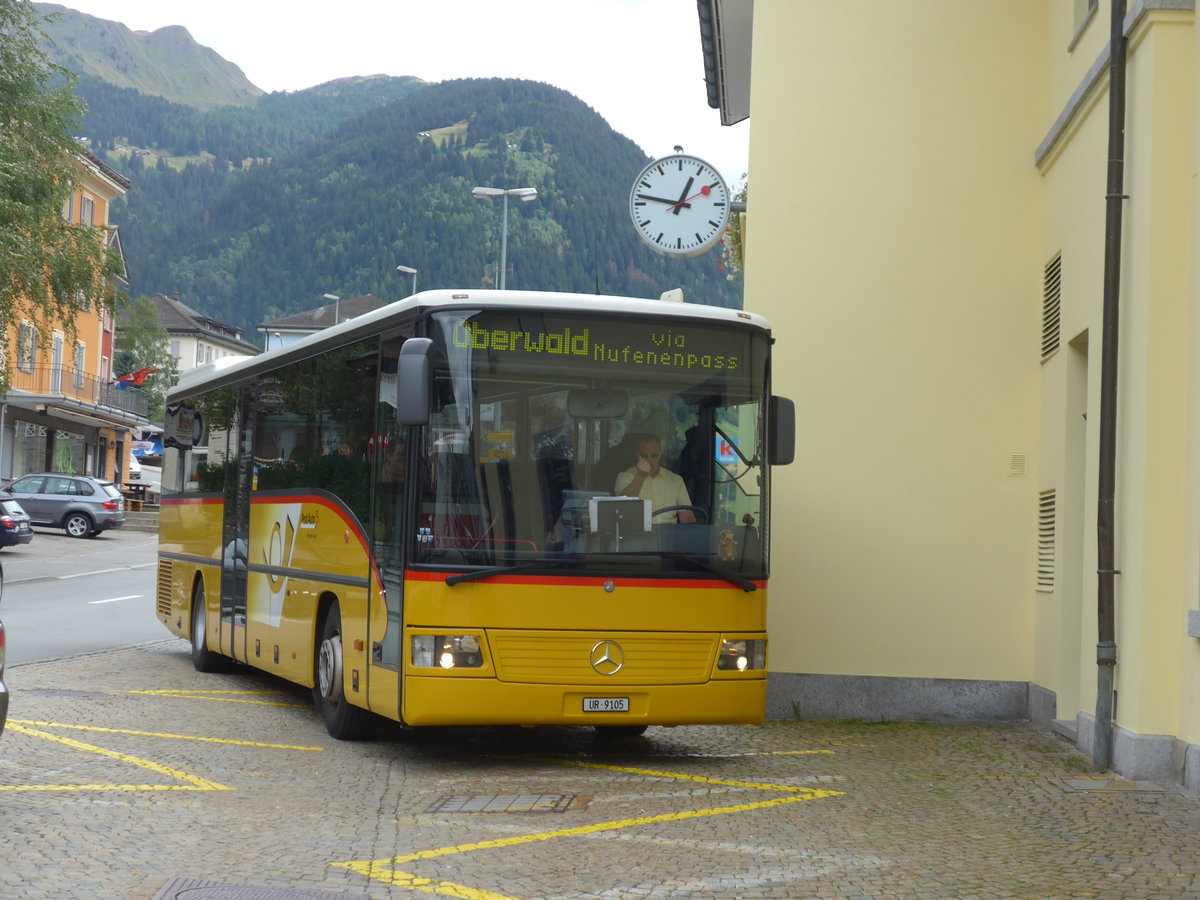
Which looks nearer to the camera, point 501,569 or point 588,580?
point 501,569

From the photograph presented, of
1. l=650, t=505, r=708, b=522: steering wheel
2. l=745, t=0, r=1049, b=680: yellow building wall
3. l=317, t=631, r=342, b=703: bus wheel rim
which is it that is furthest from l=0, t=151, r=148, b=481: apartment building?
l=650, t=505, r=708, b=522: steering wheel

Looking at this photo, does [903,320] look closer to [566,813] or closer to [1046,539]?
[1046,539]

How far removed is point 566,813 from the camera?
8.55 meters

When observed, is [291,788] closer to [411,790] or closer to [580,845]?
[411,790]

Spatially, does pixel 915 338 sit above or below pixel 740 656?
above

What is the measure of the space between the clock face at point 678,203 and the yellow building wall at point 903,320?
2944 millimetres

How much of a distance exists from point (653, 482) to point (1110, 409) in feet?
9.56

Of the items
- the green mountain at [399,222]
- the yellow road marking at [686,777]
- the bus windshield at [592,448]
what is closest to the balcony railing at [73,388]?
the yellow road marking at [686,777]

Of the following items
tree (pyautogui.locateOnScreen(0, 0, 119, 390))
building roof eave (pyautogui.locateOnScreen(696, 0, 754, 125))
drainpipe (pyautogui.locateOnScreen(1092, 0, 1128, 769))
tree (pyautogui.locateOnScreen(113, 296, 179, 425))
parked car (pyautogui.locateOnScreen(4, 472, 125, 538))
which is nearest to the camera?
drainpipe (pyautogui.locateOnScreen(1092, 0, 1128, 769))

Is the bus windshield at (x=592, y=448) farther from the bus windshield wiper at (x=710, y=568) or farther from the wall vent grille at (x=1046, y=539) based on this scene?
the wall vent grille at (x=1046, y=539)

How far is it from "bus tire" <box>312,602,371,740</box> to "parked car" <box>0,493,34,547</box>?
27.4m

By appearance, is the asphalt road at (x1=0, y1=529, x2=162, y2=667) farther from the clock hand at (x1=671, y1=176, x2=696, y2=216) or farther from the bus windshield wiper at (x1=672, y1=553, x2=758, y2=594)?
the bus windshield wiper at (x1=672, y1=553, x2=758, y2=594)

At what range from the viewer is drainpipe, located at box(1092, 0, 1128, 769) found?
1015 cm

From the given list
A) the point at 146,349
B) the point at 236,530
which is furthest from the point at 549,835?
the point at 146,349
